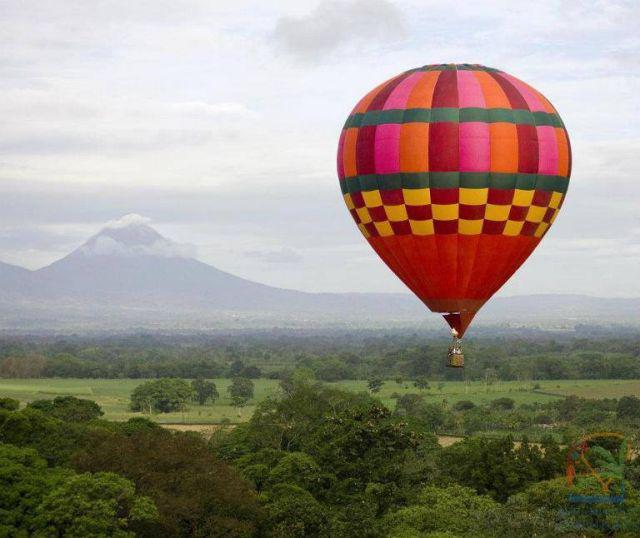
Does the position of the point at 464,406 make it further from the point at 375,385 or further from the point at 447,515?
the point at 447,515

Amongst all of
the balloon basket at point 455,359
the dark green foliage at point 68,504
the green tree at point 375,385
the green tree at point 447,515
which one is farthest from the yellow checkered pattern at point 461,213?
the green tree at point 375,385

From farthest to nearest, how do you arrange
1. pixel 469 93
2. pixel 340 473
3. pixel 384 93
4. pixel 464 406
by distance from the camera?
pixel 464 406, pixel 340 473, pixel 384 93, pixel 469 93

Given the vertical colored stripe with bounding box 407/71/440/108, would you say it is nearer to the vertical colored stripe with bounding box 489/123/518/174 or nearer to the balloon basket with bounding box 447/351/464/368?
the vertical colored stripe with bounding box 489/123/518/174

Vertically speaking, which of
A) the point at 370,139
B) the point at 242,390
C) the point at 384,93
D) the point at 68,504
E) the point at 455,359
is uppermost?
the point at 384,93

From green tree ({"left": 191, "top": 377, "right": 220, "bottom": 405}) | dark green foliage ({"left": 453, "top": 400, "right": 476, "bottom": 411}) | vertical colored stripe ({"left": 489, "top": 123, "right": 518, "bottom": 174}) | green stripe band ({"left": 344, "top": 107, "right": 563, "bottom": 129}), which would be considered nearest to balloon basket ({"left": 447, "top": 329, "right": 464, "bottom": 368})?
vertical colored stripe ({"left": 489, "top": 123, "right": 518, "bottom": 174})

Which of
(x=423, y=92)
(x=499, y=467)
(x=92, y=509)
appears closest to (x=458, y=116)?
(x=423, y=92)

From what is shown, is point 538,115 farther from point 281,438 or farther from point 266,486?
point 281,438
